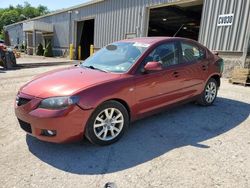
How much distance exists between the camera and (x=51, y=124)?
3.21 meters

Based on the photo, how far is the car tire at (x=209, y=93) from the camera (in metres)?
5.52

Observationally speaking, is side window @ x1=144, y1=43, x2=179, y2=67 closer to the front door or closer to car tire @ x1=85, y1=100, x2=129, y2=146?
the front door

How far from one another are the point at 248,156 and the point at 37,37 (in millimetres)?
33328

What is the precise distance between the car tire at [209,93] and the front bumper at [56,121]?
3096 mm

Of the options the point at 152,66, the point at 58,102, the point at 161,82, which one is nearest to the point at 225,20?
the point at 161,82

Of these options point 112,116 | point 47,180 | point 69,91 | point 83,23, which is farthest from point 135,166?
point 83,23

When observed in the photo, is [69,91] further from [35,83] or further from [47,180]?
[47,180]

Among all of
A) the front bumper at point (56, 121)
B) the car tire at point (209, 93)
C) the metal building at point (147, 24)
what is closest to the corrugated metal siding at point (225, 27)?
the metal building at point (147, 24)

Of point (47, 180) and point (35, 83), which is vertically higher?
point (35, 83)

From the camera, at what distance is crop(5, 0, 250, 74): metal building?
10.4 meters

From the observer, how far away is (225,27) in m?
10.8

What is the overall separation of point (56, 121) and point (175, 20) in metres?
21.5

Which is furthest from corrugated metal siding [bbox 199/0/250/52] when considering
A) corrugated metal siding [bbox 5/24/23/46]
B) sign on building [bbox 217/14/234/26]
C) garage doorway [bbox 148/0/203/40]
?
corrugated metal siding [bbox 5/24/23/46]

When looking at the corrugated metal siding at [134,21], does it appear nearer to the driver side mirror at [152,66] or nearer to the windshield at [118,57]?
the windshield at [118,57]
